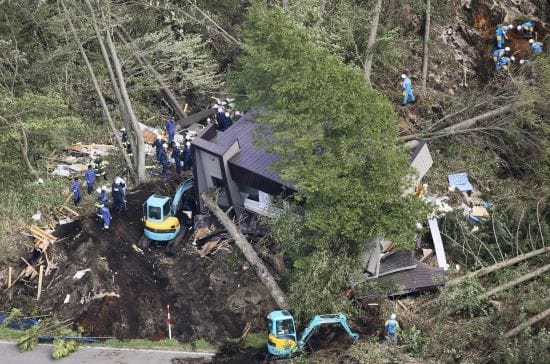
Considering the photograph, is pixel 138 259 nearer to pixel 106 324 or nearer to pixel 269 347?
pixel 106 324

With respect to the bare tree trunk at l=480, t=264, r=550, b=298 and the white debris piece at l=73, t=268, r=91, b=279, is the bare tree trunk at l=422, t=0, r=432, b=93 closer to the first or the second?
the bare tree trunk at l=480, t=264, r=550, b=298

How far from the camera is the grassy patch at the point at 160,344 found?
46.8 ft

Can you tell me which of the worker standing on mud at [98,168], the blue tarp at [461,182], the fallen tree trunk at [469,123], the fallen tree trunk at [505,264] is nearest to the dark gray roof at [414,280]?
the fallen tree trunk at [505,264]

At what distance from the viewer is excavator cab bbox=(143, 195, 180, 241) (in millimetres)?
17031

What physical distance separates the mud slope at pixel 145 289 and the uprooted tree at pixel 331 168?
168 cm

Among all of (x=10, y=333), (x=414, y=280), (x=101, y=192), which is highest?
(x=101, y=192)

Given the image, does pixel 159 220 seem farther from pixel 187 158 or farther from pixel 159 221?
pixel 187 158

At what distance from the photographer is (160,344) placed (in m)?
14.3

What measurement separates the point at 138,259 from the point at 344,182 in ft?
19.5

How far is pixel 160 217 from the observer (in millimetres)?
17047

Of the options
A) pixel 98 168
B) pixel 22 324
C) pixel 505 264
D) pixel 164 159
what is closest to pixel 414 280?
pixel 505 264

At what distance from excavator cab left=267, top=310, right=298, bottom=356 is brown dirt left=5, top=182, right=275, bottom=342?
1231 millimetres

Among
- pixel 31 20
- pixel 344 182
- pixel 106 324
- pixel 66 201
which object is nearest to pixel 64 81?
→ pixel 31 20

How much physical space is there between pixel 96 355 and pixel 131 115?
7867 mm
